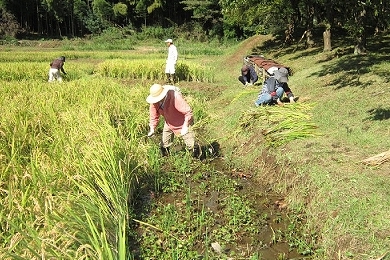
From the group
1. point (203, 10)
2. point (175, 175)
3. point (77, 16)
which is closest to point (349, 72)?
point (175, 175)

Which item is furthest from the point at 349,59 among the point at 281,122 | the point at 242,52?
the point at 242,52

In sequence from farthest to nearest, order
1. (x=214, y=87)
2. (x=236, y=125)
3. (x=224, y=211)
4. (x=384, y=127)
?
(x=214, y=87)
(x=236, y=125)
(x=384, y=127)
(x=224, y=211)

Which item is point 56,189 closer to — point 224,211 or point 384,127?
point 224,211

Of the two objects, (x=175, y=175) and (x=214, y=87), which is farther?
(x=214, y=87)

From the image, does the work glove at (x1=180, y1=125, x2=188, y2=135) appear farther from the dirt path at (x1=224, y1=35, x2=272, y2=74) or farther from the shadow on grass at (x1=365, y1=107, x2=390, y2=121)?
the dirt path at (x1=224, y1=35, x2=272, y2=74)

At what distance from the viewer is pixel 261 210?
377 centimetres

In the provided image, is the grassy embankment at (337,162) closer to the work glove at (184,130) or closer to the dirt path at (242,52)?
the work glove at (184,130)

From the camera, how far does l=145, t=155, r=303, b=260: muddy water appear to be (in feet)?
10.1

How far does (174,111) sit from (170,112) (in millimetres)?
54

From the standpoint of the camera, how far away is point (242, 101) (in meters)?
7.19

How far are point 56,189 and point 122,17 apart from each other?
39.5 meters

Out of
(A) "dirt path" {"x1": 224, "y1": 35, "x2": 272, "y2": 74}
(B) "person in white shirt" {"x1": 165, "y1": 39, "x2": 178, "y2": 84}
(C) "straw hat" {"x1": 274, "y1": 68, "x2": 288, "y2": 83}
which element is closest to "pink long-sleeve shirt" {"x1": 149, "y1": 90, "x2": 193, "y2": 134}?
(C) "straw hat" {"x1": 274, "y1": 68, "x2": 288, "y2": 83}

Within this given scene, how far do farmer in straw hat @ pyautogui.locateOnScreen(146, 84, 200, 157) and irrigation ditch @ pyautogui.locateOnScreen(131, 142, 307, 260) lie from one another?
1.07 feet

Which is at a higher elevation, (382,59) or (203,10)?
(203,10)
